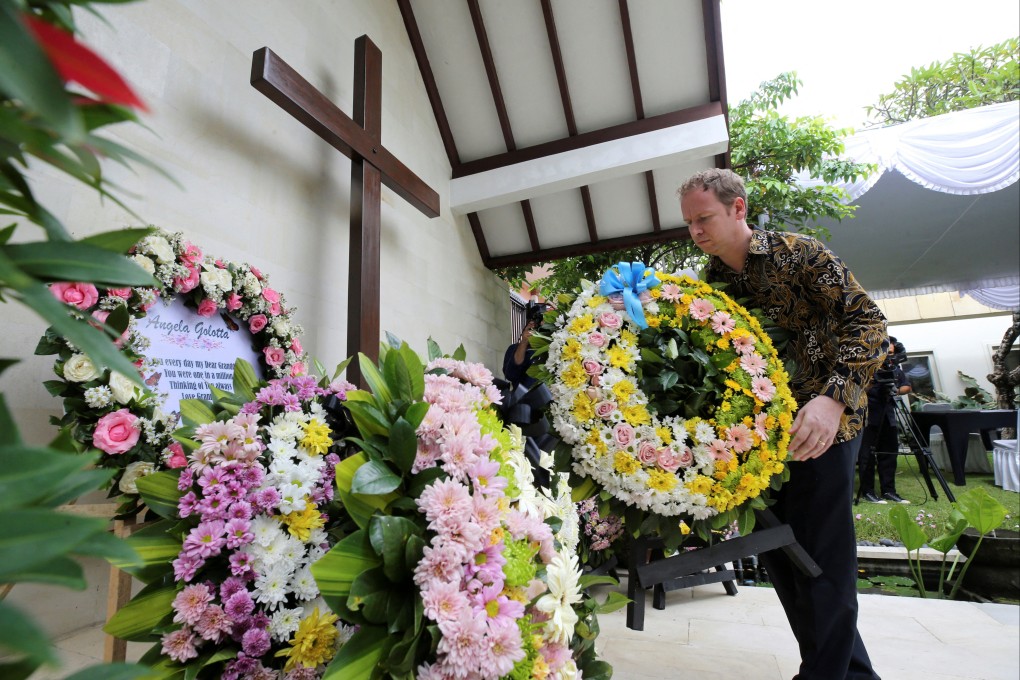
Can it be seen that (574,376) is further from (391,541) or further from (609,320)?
(391,541)

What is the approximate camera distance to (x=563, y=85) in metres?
3.20

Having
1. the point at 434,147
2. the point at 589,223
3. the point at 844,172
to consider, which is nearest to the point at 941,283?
the point at 844,172

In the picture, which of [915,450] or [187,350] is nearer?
[187,350]

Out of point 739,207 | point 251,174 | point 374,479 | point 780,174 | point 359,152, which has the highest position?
point 780,174

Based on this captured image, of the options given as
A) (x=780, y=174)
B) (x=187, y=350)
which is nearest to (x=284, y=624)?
(x=187, y=350)

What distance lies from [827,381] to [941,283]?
826cm

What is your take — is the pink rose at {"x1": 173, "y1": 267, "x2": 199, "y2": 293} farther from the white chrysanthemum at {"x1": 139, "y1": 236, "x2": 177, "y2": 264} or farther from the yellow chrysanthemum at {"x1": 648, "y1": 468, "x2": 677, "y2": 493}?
the yellow chrysanthemum at {"x1": 648, "y1": 468, "x2": 677, "y2": 493}

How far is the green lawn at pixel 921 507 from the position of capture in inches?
167

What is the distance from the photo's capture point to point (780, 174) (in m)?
5.25

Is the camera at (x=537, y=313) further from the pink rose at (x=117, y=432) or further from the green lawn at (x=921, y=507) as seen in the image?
the green lawn at (x=921, y=507)

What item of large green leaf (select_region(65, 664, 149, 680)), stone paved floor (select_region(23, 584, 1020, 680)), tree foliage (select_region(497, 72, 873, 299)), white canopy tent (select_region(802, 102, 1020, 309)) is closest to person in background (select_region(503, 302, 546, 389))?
large green leaf (select_region(65, 664, 149, 680))

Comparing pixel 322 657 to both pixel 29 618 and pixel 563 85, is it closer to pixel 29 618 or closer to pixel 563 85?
pixel 29 618

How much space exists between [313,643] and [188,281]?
1.21m

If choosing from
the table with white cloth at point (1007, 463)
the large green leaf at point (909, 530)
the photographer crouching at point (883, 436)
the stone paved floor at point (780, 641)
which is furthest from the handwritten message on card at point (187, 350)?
the table with white cloth at point (1007, 463)
